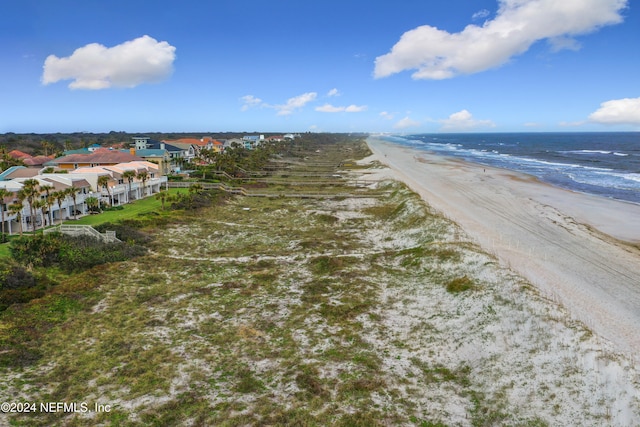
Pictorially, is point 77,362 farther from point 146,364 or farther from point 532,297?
point 532,297

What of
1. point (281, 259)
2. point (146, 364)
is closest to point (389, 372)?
point (146, 364)

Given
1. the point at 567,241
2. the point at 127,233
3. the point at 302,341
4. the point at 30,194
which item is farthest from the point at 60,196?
the point at 567,241

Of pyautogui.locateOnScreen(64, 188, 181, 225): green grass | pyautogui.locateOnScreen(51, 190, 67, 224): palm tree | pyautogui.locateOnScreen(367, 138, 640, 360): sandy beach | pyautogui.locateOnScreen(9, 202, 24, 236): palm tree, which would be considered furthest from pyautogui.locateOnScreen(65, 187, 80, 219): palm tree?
pyautogui.locateOnScreen(367, 138, 640, 360): sandy beach

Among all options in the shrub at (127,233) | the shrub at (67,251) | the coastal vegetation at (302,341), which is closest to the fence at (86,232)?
the shrub at (67,251)

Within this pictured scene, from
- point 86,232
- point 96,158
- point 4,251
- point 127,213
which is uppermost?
point 96,158

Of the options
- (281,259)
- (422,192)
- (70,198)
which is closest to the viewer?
(281,259)

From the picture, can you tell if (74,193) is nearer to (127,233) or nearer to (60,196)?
(60,196)
